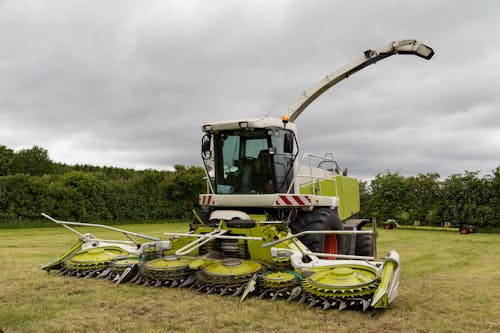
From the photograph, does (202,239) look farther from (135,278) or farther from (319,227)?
(319,227)

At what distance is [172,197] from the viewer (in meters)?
26.2

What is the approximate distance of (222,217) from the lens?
6.61 metres

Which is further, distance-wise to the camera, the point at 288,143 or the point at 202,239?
the point at 288,143

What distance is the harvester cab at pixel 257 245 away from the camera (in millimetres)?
4855

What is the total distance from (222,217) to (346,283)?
2.47m

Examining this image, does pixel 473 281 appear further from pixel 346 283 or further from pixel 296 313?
pixel 296 313

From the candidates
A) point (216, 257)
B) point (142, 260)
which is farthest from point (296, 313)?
point (142, 260)

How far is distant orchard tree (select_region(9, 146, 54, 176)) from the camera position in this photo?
4391cm

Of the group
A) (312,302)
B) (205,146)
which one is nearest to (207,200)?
(205,146)

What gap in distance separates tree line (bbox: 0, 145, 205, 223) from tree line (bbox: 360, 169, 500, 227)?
10571 millimetres

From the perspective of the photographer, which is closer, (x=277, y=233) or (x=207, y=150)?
(x=277, y=233)

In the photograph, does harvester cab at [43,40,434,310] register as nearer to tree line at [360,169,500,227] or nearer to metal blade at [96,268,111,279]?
metal blade at [96,268,111,279]

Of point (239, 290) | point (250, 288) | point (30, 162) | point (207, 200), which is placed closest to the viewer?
point (250, 288)

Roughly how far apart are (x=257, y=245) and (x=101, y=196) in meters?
18.5
